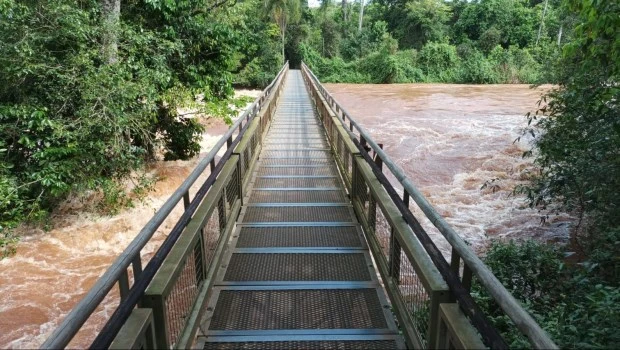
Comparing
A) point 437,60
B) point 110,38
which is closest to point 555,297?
point 110,38

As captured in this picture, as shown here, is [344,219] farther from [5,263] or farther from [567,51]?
[5,263]

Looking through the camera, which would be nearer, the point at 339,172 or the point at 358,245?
the point at 358,245

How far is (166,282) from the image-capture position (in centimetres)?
285

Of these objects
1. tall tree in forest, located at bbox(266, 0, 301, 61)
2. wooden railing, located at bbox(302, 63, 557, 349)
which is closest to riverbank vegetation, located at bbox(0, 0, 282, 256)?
wooden railing, located at bbox(302, 63, 557, 349)

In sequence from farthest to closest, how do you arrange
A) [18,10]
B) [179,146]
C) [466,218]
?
[179,146], [466,218], [18,10]

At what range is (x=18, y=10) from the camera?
848 cm

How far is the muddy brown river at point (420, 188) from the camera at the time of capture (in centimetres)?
813

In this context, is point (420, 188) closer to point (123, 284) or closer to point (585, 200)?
point (585, 200)

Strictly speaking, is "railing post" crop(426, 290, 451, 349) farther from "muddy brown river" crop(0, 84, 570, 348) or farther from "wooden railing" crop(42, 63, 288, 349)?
"muddy brown river" crop(0, 84, 570, 348)

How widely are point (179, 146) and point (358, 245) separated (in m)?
11.3

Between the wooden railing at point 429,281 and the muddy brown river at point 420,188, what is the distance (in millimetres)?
5415

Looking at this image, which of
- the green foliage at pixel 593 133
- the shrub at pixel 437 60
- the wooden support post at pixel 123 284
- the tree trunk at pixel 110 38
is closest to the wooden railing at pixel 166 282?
the wooden support post at pixel 123 284

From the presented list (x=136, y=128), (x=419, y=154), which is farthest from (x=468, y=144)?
(x=136, y=128)

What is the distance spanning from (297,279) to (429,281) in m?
1.76
